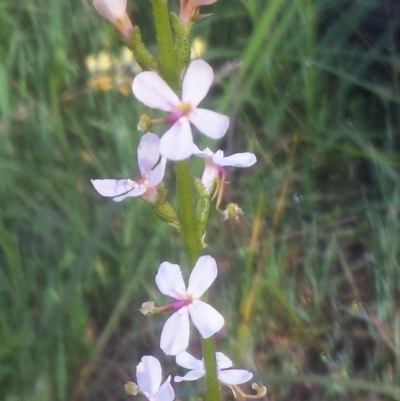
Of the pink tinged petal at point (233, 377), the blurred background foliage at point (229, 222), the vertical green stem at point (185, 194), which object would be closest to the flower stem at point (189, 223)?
the vertical green stem at point (185, 194)

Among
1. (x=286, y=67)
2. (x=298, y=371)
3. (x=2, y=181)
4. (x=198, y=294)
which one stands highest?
(x=286, y=67)

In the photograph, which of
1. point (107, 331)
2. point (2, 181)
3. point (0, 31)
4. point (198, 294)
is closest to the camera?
point (198, 294)

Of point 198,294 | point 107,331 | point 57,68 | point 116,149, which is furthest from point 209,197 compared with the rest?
point 57,68

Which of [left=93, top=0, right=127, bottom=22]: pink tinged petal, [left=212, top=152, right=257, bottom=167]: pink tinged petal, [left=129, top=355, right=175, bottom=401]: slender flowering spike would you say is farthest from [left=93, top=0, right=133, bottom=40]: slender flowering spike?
[left=129, top=355, right=175, bottom=401]: slender flowering spike

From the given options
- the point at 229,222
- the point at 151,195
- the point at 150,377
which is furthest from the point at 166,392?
the point at 229,222

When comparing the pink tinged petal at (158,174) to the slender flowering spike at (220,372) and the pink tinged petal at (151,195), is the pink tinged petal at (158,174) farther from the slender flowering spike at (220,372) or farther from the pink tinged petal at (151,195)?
the slender flowering spike at (220,372)

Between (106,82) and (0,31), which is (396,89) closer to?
(106,82)

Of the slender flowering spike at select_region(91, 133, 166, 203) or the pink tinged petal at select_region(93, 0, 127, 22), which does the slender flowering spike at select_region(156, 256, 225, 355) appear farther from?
the pink tinged petal at select_region(93, 0, 127, 22)
